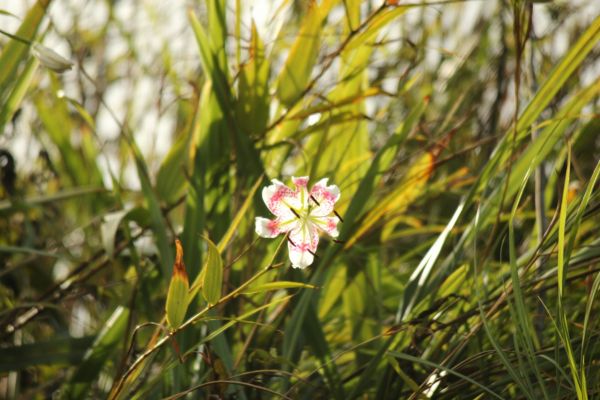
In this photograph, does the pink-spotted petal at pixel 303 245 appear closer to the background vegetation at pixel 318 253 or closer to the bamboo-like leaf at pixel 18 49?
the background vegetation at pixel 318 253

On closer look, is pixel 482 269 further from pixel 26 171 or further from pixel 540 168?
pixel 26 171

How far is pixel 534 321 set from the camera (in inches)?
33.1

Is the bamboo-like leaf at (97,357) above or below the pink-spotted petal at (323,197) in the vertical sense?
below

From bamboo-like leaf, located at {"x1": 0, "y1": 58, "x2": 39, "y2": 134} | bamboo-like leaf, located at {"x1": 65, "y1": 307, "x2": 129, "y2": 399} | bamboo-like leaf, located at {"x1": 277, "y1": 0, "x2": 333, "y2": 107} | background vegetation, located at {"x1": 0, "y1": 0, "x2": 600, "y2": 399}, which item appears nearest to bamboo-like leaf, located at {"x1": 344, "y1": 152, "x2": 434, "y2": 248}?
background vegetation, located at {"x1": 0, "y1": 0, "x2": 600, "y2": 399}

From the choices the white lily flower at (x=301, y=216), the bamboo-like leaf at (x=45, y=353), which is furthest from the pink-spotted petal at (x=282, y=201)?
the bamboo-like leaf at (x=45, y=353)

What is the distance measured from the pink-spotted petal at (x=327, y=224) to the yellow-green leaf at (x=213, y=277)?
0.07 metres

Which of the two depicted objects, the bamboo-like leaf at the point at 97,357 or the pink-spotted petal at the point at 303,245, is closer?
the pink-spotted petal at the point at 303,245

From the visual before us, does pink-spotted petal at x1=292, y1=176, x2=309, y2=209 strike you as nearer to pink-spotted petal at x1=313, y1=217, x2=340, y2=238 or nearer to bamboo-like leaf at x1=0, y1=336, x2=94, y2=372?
pink-spotted petal at x1=313, y1=217, x2=340, y2=238

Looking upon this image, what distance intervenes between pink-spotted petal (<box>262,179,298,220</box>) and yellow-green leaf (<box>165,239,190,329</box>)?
67mm

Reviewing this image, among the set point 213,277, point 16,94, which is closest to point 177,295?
point 213,277

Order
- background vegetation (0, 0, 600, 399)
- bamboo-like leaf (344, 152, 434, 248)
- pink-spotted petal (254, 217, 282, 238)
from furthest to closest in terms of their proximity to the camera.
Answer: bamboo-like leaf (344, 152, 434, 248)
background vegetation (0, 0, 600, 399)
pink-spotted petal (254, 217, 282, 238)

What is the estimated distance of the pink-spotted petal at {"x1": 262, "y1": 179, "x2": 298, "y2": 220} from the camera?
0.56 m

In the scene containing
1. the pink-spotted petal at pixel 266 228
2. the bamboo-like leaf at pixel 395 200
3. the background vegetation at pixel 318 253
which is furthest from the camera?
the bamboo-like leaf at pixel 395 200

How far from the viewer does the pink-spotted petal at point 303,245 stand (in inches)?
21.9
